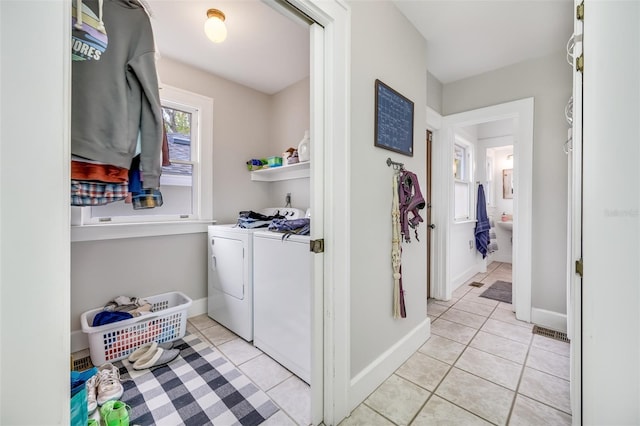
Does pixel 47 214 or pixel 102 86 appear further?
pixel 102 86

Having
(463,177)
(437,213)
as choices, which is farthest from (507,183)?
(437,213)

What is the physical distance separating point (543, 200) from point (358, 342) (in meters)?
2.31

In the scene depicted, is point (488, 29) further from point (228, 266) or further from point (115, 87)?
point (228, 266)

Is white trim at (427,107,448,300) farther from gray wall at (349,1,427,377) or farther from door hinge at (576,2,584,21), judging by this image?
door hinge at (576,2,584,21)

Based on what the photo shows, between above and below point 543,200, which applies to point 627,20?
above

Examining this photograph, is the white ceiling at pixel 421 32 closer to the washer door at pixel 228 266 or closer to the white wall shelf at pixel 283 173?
the white wall shelf at pixel 283 173

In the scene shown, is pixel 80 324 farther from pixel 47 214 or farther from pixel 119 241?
pixel 47 214

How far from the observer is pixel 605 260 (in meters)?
0.84

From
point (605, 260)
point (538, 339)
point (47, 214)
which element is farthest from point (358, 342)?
point (538, 339)

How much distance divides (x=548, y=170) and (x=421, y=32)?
1730 mm

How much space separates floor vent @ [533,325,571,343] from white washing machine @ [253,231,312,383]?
2.13m

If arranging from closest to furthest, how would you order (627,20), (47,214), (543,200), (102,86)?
(47,214)
(627,20)
(102,86)
(543,200)

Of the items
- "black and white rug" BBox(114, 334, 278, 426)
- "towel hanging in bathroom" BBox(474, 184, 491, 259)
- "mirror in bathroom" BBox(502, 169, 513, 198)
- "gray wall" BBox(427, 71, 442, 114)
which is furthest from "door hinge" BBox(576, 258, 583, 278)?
"mirror in bathroom" BBox(502, 169, 513, 198)

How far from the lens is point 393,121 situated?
1.73m
